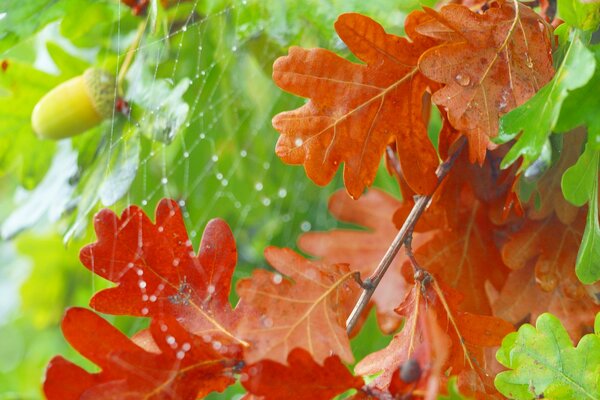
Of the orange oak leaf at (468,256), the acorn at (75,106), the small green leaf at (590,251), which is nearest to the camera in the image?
the small green leaf at (590,251)

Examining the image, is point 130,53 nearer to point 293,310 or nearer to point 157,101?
point 157,101

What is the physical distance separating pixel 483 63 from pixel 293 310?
0.51ft

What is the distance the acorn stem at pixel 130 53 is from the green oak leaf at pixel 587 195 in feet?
1.20

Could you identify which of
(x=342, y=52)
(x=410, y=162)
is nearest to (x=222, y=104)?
(x=342, y=52)

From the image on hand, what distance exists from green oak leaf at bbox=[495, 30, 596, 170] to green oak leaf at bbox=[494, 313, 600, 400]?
0.09 metres

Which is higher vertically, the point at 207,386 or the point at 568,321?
the point at 207,386

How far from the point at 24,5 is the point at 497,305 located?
0.38 m

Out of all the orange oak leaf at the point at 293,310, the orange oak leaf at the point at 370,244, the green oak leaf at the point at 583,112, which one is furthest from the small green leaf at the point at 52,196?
the green oak leaf at the point at 583,112

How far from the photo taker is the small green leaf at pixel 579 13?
0.34 meters

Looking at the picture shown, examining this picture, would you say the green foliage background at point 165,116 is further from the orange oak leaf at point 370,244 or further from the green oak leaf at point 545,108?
the green oak leaf at point 545,108

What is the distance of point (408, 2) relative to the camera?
0.58m

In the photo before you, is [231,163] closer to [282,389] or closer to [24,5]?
[24,5]

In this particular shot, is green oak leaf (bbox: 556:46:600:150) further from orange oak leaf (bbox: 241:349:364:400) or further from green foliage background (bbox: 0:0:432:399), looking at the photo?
green foliage background (bbox: 0:0:432:399)

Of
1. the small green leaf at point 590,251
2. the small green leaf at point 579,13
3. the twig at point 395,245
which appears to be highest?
Result: the small green leaf at point 579,13
